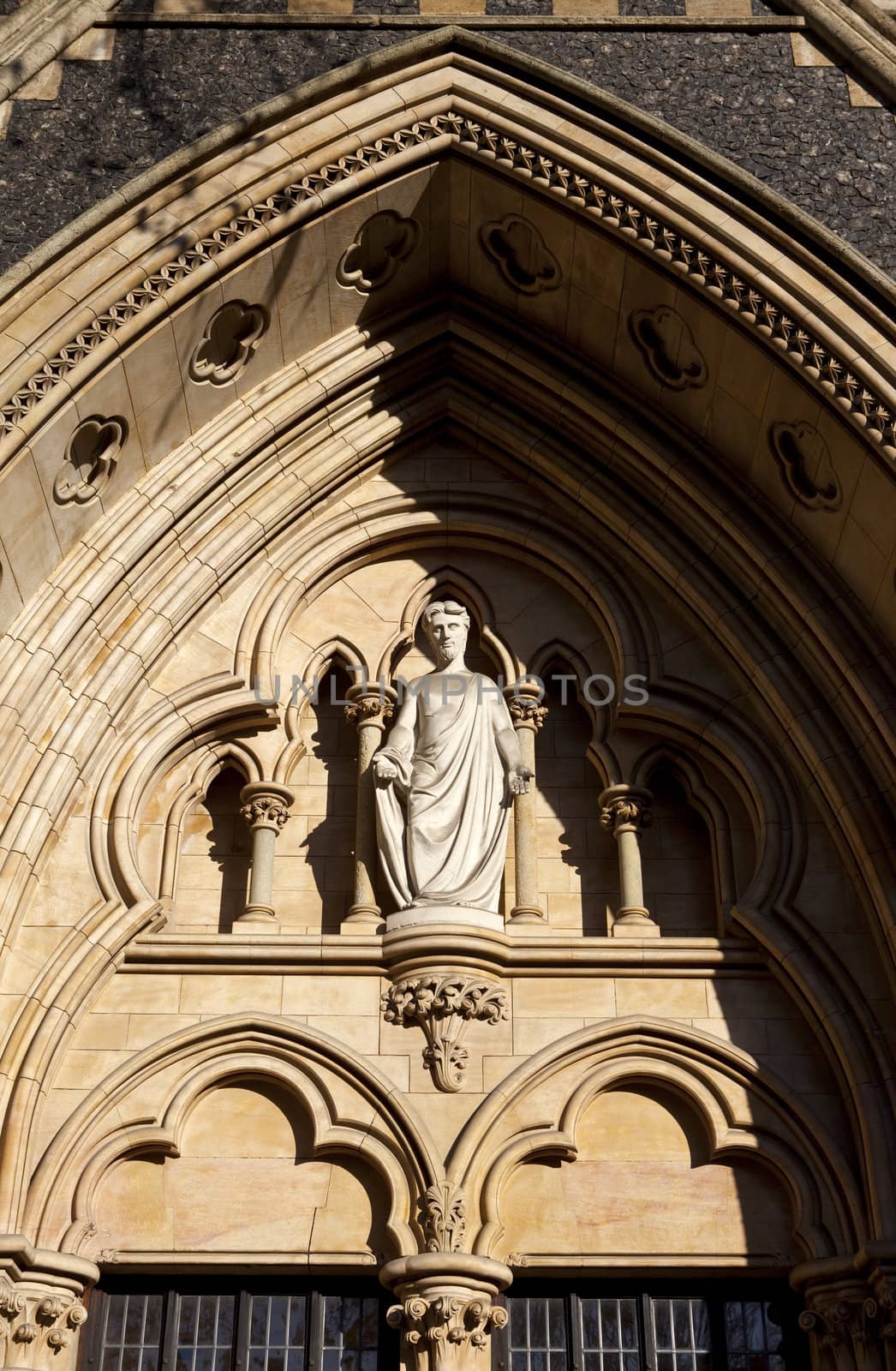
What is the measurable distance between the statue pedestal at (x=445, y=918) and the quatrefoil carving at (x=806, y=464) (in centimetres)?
294

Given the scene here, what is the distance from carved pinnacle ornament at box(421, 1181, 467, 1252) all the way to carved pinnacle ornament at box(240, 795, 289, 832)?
2309mm

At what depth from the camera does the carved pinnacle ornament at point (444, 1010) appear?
30.9 feet

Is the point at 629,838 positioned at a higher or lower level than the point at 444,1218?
higher

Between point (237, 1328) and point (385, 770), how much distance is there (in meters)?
2.98

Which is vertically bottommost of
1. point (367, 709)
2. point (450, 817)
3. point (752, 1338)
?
point (752, 1338)

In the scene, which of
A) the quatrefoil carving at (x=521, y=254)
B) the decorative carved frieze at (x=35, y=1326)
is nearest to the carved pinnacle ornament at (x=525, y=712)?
the quatrefoil carving at (x=521, y=254)

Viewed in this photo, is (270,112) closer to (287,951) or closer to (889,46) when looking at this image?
(889,46)

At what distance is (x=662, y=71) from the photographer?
34.9 feet

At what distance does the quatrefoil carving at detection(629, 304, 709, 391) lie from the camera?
34.2 ft

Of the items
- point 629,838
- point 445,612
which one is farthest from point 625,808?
point 445,612

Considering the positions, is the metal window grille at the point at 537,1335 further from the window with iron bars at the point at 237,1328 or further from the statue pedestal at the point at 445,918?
the statue pedestal at the point at 445,918

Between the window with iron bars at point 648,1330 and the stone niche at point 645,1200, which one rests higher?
the stone niche at point 645,1200

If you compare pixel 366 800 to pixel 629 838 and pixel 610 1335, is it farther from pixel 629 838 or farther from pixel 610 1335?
pixel 610 1335

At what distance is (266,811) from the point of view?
1031 centimetres
